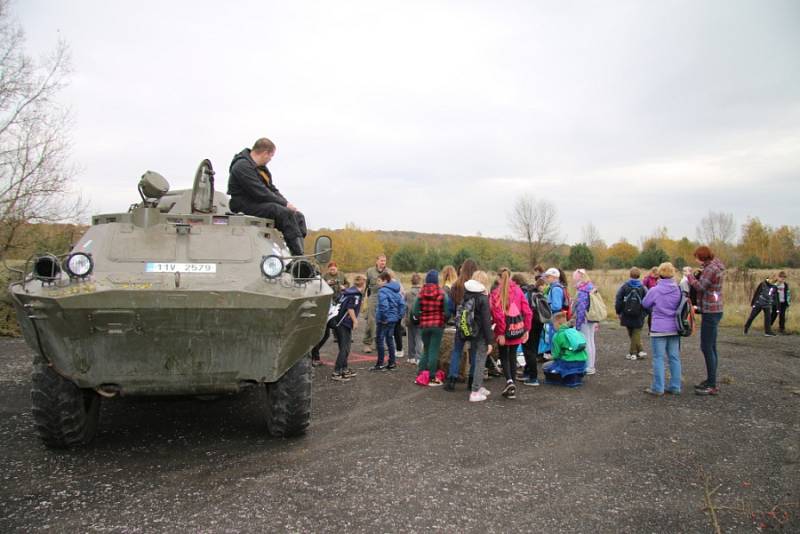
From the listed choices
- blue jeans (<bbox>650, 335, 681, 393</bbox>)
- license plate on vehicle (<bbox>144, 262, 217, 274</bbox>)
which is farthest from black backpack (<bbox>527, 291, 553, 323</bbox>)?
license plate on vehicle (<bbox>144, 262, 217, 274</bbox>)

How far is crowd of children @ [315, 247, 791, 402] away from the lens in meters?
7.10

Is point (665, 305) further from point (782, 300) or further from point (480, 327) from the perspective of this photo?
point (782, 300)

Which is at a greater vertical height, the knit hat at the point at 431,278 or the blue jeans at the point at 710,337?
the knit hat at the point at 431,278

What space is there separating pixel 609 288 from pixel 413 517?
22411 mm

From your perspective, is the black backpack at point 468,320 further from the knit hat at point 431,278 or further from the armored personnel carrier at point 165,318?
the armored personnel carrier at point 165,318

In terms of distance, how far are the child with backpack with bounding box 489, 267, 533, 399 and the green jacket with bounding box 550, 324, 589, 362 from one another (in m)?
0.69

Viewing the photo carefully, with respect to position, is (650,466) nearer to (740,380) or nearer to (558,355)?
(558,355)

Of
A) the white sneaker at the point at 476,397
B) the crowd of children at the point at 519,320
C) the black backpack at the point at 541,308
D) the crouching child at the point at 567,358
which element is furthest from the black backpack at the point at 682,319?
the white sneaker at the point at 476,397

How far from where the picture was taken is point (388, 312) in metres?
9.00

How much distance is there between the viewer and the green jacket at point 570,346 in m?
7.85

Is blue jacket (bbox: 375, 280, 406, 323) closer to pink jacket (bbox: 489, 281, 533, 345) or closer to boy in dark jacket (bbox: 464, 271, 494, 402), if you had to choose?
pink jacket (bbox: 489, 281, 533, 345)

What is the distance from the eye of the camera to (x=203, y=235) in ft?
17.1

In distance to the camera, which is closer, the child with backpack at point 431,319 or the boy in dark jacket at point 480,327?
the boy in dark jacket at point 480,327

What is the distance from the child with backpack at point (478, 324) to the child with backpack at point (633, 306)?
392 cm
